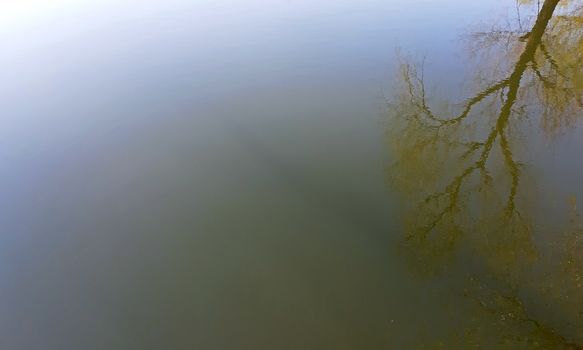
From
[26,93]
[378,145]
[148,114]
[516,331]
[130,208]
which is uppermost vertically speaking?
[26,93]

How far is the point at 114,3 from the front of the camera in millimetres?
10336

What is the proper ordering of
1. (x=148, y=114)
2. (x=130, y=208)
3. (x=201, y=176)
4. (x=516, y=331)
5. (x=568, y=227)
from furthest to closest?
1. (x=148, y=114)
2. (x=201, y=176)
3. (x=130, y=208)
4. (x=568, y=227)
5. (x=516, y=331)

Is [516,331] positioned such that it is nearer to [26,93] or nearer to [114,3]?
[26,93]

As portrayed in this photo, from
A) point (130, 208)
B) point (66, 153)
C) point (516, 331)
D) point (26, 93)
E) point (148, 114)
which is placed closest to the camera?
point (516, 331)

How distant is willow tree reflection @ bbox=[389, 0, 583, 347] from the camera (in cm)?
341

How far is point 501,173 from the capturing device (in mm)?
4629

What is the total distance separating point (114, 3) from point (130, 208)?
7.75 meters

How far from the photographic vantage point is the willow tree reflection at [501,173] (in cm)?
341

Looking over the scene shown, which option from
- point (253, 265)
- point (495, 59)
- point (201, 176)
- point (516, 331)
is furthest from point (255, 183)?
point (495, 59)

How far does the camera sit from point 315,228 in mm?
4324

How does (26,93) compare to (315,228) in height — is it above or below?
above

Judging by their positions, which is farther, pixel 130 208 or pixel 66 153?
pixel 66 153

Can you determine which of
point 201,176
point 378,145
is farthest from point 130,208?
point 378,145

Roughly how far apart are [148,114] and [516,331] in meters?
5.36
